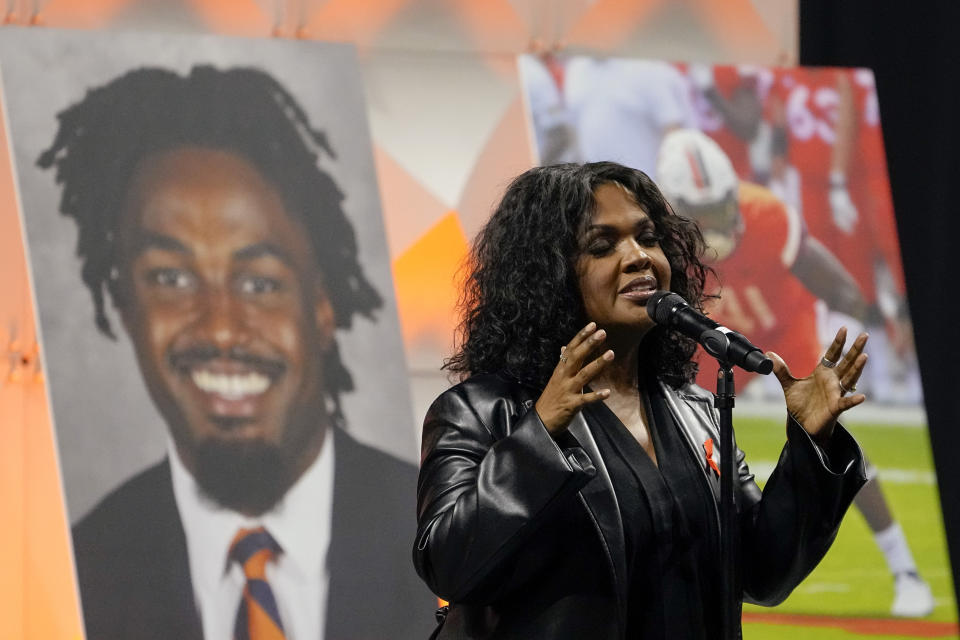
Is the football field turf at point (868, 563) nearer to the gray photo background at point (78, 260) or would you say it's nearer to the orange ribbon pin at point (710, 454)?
the gray photo background at point (78, 260)

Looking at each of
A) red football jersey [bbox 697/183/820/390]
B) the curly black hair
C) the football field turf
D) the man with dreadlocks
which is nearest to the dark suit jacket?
the man with dreadlocks

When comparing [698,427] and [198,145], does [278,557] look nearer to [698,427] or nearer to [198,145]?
[198,145]

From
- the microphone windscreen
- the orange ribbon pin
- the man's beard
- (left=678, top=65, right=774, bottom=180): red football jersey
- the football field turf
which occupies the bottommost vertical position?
the football field turf

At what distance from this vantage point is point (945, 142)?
4.59m

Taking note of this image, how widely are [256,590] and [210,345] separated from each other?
0.61 meters

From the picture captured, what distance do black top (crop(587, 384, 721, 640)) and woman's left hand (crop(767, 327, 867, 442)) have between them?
183mm

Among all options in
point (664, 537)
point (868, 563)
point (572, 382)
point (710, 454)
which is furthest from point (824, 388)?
point (868, 563)

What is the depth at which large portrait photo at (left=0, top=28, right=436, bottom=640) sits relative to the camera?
316 centimetres

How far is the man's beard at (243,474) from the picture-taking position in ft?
10.6

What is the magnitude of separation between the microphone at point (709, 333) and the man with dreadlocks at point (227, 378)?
1583mm

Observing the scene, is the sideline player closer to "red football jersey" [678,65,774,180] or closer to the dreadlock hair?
"red football jersey" [678,65,774,180]

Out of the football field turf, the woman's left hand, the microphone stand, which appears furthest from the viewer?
the football field turf

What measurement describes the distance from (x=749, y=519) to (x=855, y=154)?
7.47ft

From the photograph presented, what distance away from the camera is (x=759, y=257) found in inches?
155
